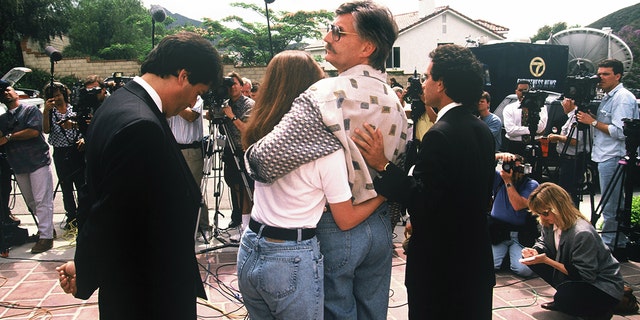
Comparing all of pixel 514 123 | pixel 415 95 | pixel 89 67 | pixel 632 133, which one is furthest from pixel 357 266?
pixel 89 67

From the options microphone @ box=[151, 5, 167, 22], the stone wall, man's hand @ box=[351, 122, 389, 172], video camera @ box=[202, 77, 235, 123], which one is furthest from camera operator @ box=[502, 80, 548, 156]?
the stone wall

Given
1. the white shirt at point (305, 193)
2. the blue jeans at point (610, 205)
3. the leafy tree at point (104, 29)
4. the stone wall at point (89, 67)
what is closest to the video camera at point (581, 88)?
the blue jeans at point (610, 205)

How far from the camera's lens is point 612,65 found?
17.1 feet

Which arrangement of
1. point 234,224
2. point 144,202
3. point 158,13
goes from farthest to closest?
point 234,224
point 158,13
point 144,202

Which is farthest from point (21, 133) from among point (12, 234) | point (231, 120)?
point (231, 120)

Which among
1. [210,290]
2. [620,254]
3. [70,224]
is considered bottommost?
[620,254]

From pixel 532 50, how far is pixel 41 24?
1157 inches

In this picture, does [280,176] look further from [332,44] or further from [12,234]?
[12,234]

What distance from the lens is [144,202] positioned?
1.57 meters

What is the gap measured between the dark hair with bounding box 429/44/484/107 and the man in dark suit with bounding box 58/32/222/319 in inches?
39.6

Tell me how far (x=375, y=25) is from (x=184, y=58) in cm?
73

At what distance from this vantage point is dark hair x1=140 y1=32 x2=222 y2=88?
1.78m

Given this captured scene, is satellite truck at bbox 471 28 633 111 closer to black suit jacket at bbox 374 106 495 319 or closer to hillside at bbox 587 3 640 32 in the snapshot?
black suit jacket at bbox 374 106 495 319

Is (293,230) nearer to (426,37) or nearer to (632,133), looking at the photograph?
(632,133)
